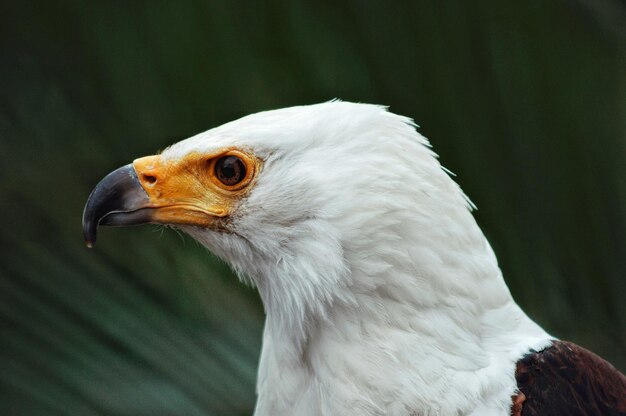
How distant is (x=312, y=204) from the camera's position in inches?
113

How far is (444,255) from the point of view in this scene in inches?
113

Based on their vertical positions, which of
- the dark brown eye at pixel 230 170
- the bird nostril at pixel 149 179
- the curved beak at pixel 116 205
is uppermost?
the dark brown eye at pixel 230 170

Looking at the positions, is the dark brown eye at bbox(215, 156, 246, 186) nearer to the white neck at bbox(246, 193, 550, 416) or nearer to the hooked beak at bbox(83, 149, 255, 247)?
the hooked beak at bbox(83, 149, 255, 247)

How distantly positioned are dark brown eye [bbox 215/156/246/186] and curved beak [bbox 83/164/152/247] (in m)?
0.27

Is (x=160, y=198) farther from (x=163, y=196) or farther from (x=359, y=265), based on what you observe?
(x=359, y=265)

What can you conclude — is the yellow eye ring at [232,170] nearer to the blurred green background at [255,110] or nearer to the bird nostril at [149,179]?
the bird nostril at [149,179]

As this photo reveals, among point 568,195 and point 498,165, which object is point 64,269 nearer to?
point 498,165

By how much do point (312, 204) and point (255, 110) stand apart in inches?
36.8

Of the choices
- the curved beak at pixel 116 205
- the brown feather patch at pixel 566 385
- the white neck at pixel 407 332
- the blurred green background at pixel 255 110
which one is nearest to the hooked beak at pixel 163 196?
the curved beak at pixel 116 205

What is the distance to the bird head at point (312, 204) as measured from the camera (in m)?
2.83

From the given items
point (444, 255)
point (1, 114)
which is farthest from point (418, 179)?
point (1, 114)

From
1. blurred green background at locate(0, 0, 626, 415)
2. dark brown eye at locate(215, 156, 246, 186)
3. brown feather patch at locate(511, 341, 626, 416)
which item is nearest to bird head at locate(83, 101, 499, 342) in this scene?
dark brown eye at locate(215, 156, 246, 186)

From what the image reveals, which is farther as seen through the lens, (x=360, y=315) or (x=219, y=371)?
(x=219, y=371)

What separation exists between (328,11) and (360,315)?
139 centimetres
